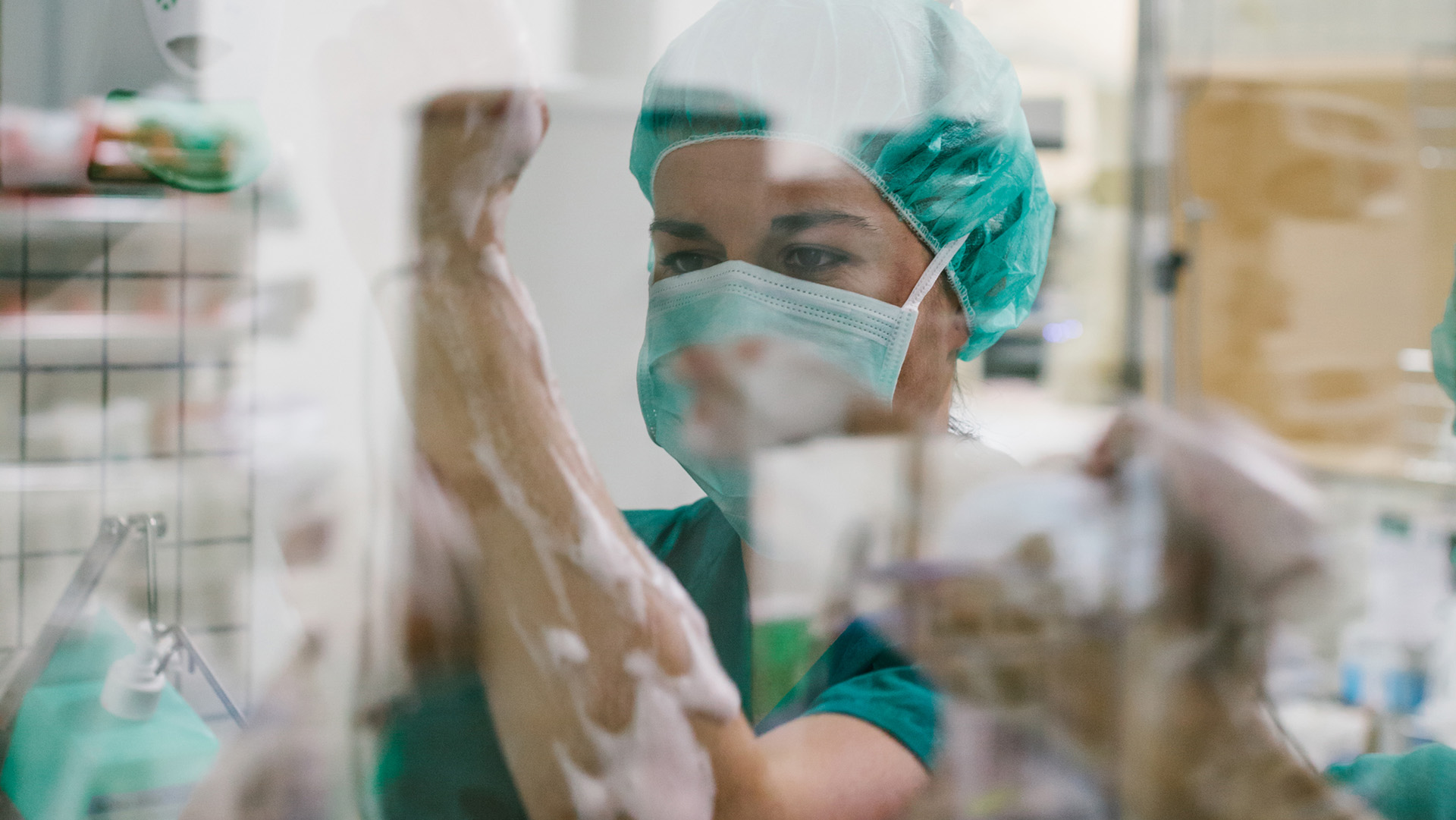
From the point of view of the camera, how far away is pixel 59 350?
681 millimetres

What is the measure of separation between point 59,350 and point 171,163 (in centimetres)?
15

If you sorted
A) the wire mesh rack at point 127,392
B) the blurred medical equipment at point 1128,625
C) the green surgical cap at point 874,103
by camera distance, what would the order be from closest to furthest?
the wire mesh rack at point 127,392, the green surgical cap at point 874,103, the blurred medical equipment at point 1128,625

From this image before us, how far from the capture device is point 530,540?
748 mm

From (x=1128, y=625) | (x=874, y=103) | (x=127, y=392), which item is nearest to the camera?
(x=127, y=392)

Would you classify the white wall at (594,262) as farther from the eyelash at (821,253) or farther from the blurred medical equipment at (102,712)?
the blurred medical equipment at (102,712)

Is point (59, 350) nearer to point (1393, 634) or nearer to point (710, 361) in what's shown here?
point (710, 361)

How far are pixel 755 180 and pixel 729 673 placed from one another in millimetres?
406

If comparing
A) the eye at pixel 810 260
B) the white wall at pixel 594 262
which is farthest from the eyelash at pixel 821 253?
the white wall at pixel 594 262

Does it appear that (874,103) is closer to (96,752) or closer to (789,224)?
(789,224)

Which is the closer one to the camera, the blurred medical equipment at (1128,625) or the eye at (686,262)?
the eye at (686,262)

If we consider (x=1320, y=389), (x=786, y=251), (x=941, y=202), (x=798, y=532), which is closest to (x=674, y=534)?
(x=798, y=532)

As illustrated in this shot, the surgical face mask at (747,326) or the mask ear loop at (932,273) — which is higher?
the mask ear loop at (932,273)

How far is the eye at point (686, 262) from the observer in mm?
777

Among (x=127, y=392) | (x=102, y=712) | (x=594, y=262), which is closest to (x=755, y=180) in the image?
Answer: (x=594, y=262)
